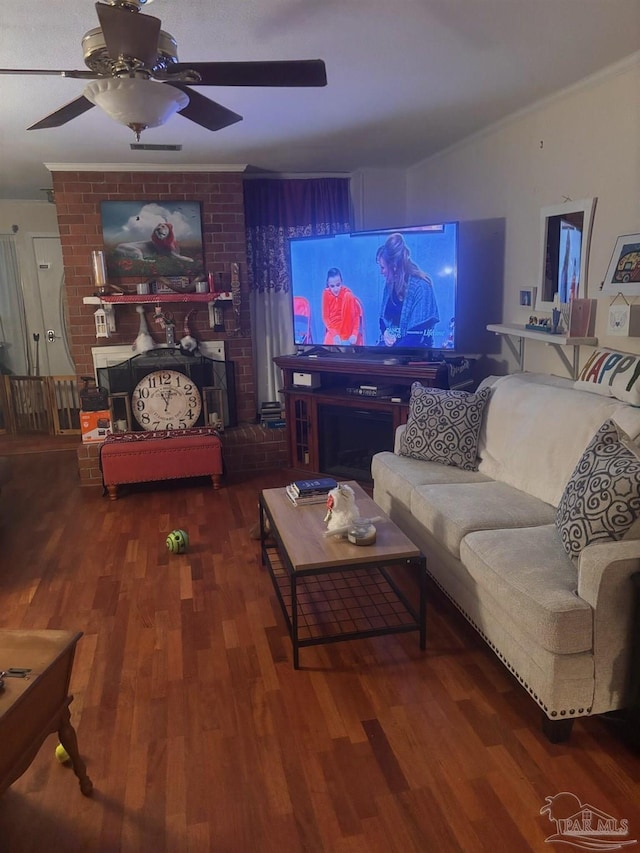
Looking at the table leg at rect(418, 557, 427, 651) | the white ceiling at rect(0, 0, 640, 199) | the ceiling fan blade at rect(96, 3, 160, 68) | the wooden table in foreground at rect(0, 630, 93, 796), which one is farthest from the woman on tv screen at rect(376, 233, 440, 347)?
the wooden table in foreground at rect(0, 630, 93, 796)

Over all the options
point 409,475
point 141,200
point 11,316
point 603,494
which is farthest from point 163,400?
point 603,494

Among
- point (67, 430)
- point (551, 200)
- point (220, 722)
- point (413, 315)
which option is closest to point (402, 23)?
point (551, 200)

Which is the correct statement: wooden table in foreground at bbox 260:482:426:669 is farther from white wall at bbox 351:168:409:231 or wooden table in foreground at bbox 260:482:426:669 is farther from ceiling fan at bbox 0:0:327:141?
white wall at bbox 351:168:409:231

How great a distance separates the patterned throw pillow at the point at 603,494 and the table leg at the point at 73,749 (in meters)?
1.69

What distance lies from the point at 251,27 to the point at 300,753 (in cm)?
254

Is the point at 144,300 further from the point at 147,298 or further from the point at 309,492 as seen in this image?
the point at 309,492

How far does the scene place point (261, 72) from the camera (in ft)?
6.51

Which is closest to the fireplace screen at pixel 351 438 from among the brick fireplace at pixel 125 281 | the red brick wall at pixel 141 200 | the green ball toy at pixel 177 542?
the brick fireplace at pixel 125 281

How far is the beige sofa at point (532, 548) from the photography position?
1942 mm

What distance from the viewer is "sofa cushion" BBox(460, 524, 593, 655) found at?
6.33 feet

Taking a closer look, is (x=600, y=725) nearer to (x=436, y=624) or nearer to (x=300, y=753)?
(x=436, y=624)

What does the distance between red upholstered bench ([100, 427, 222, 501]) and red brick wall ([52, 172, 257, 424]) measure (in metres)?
0.93

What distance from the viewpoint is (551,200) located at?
3.56 m

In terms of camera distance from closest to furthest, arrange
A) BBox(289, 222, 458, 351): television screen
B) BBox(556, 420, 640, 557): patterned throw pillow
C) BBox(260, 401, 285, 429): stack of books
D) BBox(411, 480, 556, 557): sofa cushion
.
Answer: BBox(556, 420, 640, 557): patterned throw pillow
BBox(411, 480, 556, 557): sofa cushion
BBox(289, 222, 458, 351): television screen
BBox(260, 401, 285, 429): stack of books
